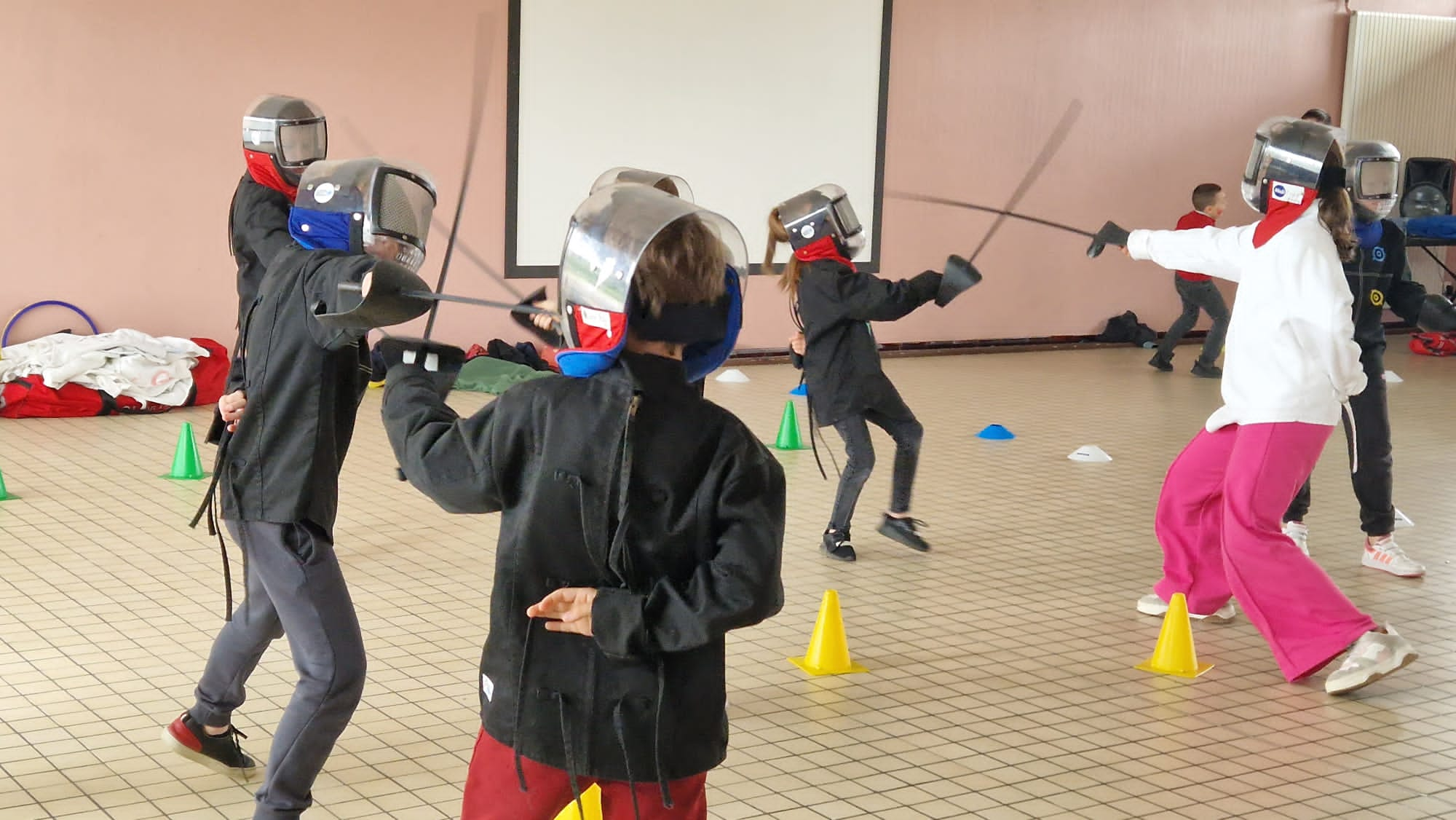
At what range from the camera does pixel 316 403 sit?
2604 mm

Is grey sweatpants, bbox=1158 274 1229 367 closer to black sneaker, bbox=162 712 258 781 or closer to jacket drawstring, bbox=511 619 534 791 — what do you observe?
black sneaker, bbox=162 712 258 781

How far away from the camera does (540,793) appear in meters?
1.96

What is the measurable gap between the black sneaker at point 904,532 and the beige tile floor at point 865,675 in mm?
75

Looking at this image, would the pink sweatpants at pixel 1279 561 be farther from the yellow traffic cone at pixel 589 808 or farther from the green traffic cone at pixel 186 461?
the green traffic cone at pixel 186 461

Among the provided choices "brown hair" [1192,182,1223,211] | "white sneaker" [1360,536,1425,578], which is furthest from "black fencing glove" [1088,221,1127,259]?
"brown hair" [1192,182,1223,211]

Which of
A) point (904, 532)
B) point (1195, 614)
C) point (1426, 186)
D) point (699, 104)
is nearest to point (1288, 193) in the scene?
point (1195, 614)

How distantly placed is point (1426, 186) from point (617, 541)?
1035 centimetres

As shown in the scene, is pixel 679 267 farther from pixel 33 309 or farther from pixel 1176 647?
pixel 33 309

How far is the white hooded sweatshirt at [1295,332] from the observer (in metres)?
3.79

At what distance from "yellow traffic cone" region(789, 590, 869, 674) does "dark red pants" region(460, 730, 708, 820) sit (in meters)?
1.87

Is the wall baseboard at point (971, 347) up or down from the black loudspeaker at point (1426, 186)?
down

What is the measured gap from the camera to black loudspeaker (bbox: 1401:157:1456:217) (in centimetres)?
977

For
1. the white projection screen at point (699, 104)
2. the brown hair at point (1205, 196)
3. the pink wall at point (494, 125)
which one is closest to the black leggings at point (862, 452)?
the pink wall at point (494, 125)

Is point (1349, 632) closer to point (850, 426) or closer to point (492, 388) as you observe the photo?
point (850, 426)
